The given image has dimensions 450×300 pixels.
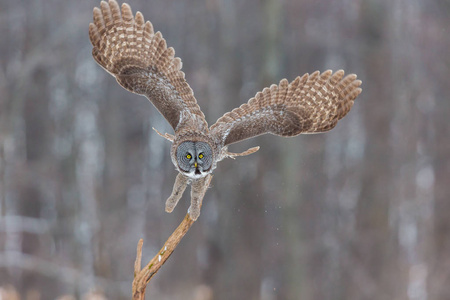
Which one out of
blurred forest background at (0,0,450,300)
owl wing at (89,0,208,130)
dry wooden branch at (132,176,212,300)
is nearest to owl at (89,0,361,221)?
owl wing at (89,0,208,130)

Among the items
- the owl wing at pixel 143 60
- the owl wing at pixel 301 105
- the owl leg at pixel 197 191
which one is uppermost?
the owl wing at pixel 143 60

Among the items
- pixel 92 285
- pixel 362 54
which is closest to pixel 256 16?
pixel 362 54

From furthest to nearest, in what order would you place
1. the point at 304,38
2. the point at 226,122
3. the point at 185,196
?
the point at 304,38, the point at 185,196, the point at 226,122

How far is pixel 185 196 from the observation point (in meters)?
5.96

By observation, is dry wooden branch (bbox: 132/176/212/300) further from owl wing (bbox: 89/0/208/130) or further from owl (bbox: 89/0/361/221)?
owl wing (bbox: 89/0/208/130)

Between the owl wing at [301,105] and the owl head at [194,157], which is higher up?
the owl wing at [301,105]

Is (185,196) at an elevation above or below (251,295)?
above

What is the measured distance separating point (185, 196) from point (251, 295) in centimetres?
129

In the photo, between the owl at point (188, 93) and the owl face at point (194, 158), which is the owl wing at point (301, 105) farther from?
the owl face at point (194, 158)

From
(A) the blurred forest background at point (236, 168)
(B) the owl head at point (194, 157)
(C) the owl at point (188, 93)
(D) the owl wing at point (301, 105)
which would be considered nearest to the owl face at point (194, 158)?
(B) the owl head at point (194, 157)

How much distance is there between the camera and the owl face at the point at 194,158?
288 centimetres

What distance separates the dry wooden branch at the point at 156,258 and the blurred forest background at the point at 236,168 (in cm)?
275

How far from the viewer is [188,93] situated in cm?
327

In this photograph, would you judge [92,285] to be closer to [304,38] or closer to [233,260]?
[233,260]
